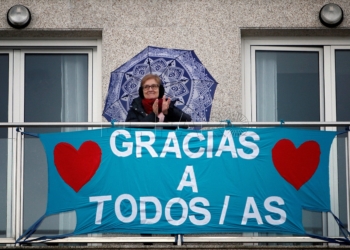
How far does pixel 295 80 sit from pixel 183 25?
5.05ft

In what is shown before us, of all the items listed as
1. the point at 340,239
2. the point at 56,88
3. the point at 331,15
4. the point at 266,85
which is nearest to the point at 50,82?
the point at 56,88

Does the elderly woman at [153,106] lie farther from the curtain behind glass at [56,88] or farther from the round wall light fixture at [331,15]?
the round wall light fixture at [331,15]

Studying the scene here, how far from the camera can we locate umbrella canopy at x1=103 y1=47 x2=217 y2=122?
1288 cm

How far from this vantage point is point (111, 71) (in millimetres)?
13148

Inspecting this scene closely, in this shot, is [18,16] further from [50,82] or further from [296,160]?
[296,160]

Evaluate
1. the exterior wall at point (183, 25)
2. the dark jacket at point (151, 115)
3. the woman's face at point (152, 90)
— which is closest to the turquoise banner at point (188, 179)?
the dark jacket at point (151, 115)

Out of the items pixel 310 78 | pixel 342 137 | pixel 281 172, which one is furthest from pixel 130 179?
pixel 310 78

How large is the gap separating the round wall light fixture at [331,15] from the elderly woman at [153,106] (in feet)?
7.60

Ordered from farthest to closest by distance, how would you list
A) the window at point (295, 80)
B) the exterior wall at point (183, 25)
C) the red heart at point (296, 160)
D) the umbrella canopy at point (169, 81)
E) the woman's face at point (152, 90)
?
the window at point (295, 80)
the exterior wall at point (183, 25)
the umbrella canopy at point (169, 81)
the woman's face at point (152, 90)
the red heart at point (296, 160)

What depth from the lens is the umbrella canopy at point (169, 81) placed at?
→ 42.3 feet

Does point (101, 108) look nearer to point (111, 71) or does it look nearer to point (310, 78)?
point (111, 71)

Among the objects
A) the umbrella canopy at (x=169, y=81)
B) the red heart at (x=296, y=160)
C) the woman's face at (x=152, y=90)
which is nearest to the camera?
the red heart at (x=296, y=160)

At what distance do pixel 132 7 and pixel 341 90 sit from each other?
2705 millimetres

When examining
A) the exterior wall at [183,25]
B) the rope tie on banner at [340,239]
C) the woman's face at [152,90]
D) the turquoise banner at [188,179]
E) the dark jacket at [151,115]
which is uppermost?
the exterior wall at [183,25]
